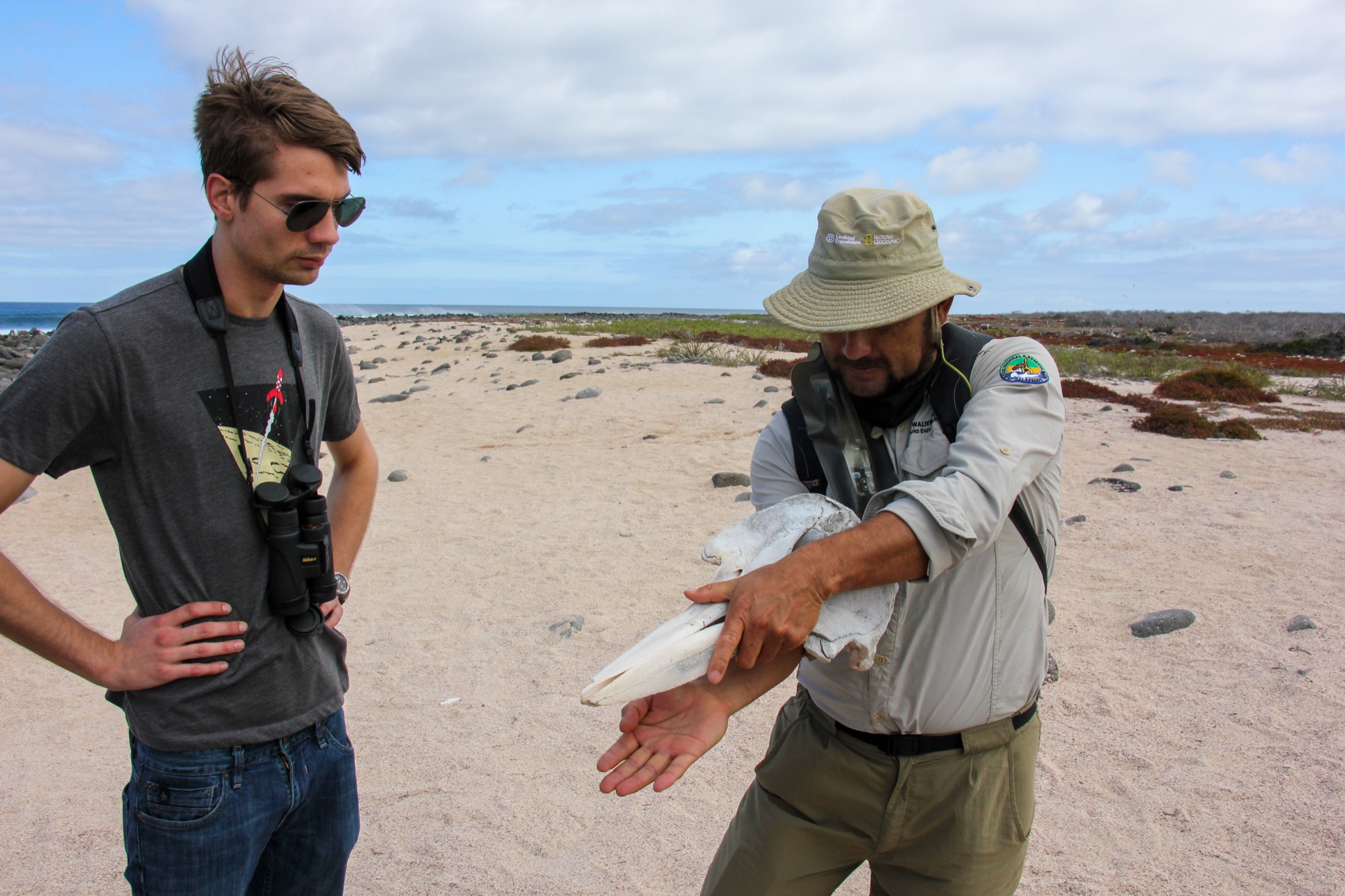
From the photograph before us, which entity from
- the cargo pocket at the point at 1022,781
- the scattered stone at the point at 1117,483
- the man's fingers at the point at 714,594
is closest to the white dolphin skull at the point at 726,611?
the man's fingers at the point at 714,594

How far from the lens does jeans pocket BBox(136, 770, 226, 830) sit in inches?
74.5

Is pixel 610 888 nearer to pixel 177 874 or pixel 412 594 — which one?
pixel 177 874

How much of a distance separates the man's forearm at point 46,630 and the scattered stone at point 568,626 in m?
3.77

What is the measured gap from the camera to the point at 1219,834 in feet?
11.4

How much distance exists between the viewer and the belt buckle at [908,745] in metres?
2.04

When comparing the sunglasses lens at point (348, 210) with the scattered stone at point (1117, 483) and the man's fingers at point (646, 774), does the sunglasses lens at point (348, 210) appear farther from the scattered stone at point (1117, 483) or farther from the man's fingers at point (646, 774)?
the scattered stone at point (1117, 483)

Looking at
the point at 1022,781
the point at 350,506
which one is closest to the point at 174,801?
the point at 350,506

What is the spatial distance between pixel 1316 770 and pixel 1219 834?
743 mm

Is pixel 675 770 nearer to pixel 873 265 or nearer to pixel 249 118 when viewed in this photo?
pixel 873 265

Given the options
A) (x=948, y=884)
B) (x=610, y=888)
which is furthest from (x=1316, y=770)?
(x=610, y=888)

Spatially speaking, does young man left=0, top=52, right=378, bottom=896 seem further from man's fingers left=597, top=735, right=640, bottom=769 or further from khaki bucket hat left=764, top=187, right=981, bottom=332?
khaki bucket hat left=764, top=187, right=981, bottom=332

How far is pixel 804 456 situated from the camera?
2121 mm

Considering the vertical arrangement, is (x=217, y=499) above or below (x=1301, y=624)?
above

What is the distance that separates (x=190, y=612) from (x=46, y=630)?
0.95 feet
